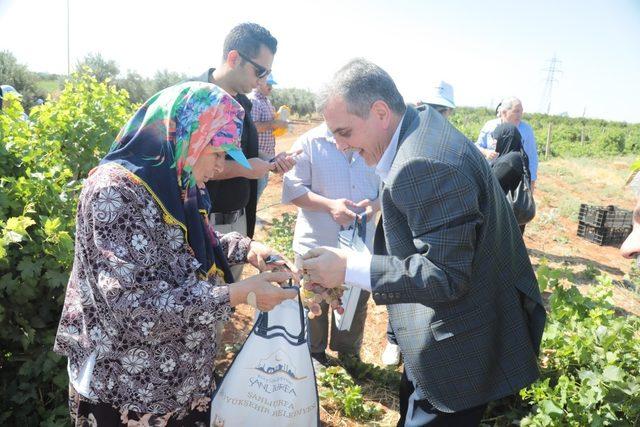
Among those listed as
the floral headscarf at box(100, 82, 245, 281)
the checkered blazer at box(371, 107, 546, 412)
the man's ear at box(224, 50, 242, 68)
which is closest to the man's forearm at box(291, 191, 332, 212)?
the man's ear at box(224, 50, 242, 68)

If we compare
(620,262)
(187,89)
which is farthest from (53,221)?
(620,262)

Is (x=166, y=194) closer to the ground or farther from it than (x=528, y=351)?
farther from it

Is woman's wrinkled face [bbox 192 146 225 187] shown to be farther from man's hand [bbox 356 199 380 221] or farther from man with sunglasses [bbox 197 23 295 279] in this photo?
man's hand [bbox 356 199 380 221]

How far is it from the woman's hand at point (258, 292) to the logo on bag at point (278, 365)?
29 cm

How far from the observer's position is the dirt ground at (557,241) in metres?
4.15

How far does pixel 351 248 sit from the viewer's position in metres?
2.89

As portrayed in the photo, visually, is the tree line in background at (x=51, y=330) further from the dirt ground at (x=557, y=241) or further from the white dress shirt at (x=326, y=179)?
the white dress shirt at (x=326, y=179)

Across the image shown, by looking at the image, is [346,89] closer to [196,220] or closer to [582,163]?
[196,220]

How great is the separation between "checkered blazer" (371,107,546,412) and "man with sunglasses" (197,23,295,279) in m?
1.40

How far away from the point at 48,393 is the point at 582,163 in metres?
21.9

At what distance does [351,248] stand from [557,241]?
7205 millimetres

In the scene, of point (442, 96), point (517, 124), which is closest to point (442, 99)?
point (442, 96)

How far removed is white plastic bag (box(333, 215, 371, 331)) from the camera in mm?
2812

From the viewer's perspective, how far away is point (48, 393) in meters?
2.48
